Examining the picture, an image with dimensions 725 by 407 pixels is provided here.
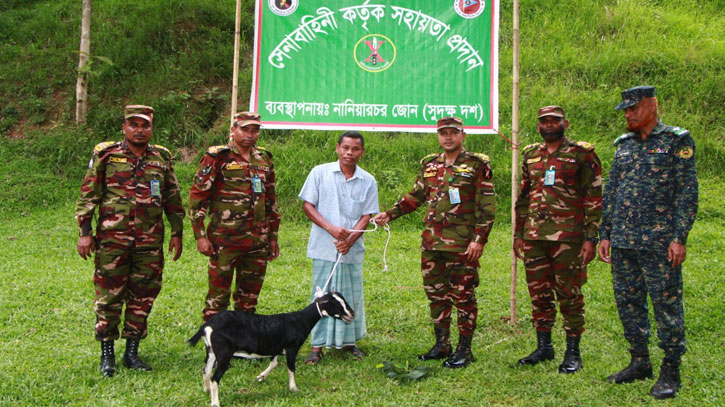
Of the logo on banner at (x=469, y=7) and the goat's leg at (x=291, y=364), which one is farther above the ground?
the logo on banner at (x=469, y=7)

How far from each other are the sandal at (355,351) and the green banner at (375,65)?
2122mm

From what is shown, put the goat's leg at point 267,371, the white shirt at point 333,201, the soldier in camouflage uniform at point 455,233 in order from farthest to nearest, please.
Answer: the white shirt at point 333,201, the soldier in camouflage uniform at point 455,233, the goat's leg at point 267,371

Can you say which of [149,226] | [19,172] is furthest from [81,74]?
[149,226]

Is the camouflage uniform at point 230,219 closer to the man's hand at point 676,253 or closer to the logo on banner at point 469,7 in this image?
the logo on banner at point 469,7

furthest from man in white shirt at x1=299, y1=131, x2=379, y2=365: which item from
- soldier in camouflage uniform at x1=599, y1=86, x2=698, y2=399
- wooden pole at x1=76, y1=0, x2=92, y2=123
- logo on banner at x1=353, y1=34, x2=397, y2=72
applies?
wooden pole at x1=76, y1=0, x2=92, y2=123

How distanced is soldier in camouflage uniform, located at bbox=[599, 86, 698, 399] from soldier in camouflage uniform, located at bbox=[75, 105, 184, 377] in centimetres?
340

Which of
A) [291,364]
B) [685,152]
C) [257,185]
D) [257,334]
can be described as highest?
[685,152]

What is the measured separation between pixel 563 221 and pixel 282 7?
340 centimetres

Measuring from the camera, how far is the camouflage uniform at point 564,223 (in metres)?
4.23

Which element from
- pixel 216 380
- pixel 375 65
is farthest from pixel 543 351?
pixel 375 65

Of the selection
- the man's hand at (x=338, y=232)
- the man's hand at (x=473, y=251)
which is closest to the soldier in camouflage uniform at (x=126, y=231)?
the man's hand at (x=338, y=232)

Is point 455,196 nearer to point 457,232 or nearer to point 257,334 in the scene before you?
point 457,232

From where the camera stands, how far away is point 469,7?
5.67 meters

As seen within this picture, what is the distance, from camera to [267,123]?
553 centimetres
